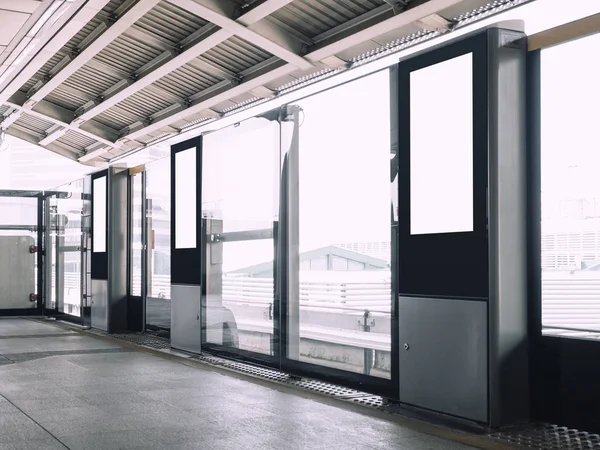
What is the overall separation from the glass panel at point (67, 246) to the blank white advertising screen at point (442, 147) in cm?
949

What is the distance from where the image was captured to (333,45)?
823cm

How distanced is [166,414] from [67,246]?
10.1 metres

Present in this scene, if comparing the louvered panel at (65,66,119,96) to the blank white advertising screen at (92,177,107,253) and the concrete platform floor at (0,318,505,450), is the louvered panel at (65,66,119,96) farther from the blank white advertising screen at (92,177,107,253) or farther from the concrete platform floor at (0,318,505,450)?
the concrete platform floor at (0,318,505,450)

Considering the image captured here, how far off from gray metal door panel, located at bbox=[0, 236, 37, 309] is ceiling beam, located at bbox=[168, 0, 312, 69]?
980 cm

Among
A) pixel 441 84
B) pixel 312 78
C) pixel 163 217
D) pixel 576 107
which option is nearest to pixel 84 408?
pixel 441 84

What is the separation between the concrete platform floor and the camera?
4.94 m

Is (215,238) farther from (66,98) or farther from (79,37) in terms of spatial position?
(66,98)

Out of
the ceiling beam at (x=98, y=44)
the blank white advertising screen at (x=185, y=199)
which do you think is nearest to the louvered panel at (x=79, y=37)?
the ceiling beam at (x=98, y=44)

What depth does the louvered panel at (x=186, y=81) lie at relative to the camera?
36.1 feet

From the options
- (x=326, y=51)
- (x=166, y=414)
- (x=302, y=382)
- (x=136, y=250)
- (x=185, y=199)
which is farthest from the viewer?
(x=136, y=250)

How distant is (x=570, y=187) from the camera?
5.28m

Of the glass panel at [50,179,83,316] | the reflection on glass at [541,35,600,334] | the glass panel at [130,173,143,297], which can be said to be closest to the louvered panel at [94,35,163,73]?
the glass panel at [130,173,143,297]

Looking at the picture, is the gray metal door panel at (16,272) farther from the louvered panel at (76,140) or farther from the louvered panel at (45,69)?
the louvered panel at (45,69)

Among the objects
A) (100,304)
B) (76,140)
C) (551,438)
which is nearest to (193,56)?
(100,304)
